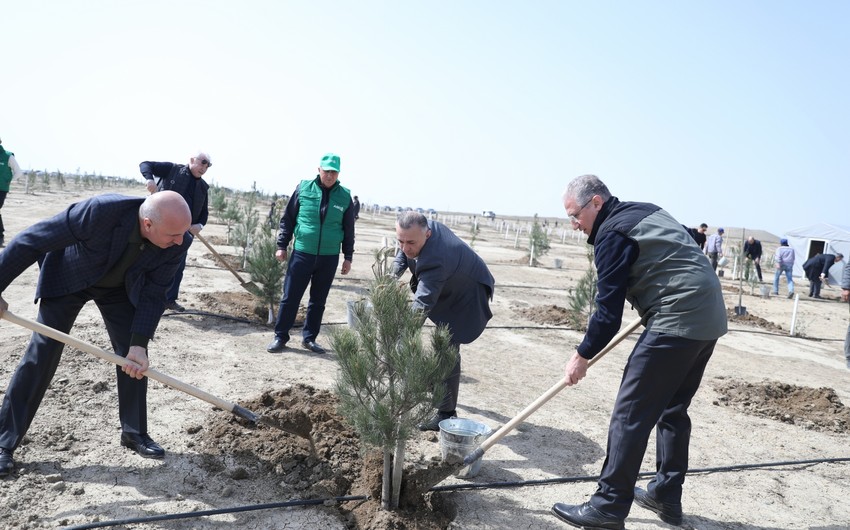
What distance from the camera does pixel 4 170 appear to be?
10508 millimetres

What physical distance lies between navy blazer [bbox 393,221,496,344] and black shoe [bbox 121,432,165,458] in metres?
1.83

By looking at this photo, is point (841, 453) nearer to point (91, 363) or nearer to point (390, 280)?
point (390, 280)

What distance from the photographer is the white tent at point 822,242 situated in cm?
2094

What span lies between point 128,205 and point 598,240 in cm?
250

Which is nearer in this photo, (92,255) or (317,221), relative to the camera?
(92,255)

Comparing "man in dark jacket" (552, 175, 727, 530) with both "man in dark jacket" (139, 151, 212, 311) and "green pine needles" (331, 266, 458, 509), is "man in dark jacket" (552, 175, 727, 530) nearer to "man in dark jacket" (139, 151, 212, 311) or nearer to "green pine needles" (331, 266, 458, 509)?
"green pine needles" (331, 266, 458, 509)

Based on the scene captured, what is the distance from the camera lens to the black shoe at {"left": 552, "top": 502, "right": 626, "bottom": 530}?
121 inches

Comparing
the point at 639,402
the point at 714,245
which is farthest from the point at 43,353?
the point at 714,245

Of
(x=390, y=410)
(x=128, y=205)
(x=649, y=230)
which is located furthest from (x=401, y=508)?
(x=128, y=205)

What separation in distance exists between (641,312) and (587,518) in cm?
112

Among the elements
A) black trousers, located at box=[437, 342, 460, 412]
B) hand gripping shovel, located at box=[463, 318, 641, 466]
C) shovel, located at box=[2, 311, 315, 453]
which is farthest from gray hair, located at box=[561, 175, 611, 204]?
shovel, located at box=[2, 311, 315, 453]

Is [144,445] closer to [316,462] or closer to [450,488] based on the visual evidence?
[316,462]

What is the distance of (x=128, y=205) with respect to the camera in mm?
3172

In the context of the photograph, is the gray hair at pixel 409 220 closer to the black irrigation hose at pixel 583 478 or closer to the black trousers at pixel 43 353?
the black irrigation hose at pixel 583 478
